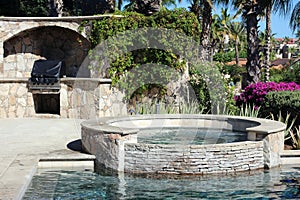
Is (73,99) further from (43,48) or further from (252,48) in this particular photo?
(252,48)

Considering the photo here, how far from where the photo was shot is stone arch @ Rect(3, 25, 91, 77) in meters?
16.5

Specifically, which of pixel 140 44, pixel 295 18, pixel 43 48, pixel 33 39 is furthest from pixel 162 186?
pixel 43 48

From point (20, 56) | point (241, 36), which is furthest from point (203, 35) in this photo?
point (241, 36)

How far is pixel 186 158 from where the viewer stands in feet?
24.1

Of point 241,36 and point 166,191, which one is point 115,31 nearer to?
point 166,191

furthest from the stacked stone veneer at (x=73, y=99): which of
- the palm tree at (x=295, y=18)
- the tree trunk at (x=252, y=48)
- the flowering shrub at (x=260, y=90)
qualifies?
the palm tree at (x=295, y=18)

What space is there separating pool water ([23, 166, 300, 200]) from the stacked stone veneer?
6.41 metres

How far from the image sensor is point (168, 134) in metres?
10.3

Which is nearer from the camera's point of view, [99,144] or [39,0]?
[99,144]

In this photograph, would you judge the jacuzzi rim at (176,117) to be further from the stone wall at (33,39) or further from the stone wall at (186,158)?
the stone wall at (33,39)

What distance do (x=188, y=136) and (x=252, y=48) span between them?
24.0ft

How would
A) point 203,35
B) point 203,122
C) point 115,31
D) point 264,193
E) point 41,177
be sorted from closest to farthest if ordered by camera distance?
point 264,193, point 41,177, point 203,122, point 115,31, point 203,35

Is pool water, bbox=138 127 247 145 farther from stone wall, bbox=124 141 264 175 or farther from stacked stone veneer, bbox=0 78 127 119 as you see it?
stacked stone veneer, bbox=0 78 127 119

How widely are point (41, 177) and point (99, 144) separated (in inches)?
47.6
